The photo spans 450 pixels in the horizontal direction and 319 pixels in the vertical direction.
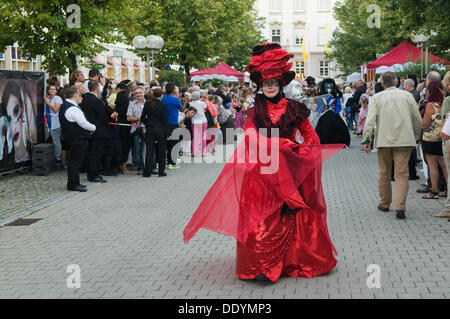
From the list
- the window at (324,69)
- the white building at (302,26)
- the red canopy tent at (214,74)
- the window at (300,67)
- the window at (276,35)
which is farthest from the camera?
the window at (276,35)

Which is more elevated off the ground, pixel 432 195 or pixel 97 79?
pixel 97 79

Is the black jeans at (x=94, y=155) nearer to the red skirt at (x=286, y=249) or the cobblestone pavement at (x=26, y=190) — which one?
the cobblestone pavement at (x=26, y=190)

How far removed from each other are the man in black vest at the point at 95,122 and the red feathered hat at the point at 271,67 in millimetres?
7463

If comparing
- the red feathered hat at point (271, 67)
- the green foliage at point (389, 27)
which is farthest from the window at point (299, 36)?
the red feathered hat at point (271, 67)

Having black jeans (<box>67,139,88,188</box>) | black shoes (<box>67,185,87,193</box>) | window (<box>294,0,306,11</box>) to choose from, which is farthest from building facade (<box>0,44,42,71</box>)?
window (<box>294,0,306,11</box>)

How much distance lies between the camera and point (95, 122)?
1336 centimetres

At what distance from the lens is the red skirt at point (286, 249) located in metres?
5.99

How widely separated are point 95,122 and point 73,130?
1010 millimetres

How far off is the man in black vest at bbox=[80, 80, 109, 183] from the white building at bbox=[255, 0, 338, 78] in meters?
92.4

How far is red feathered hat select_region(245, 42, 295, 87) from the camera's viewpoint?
20.2ft

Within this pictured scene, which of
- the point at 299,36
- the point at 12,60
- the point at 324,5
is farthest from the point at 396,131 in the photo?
the point at 299,36

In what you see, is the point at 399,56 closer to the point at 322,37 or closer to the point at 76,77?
the point at 76,77

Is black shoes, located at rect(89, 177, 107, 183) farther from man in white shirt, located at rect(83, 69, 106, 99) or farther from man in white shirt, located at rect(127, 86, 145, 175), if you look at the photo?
man in white shirt, located at rect(83, 69, 106, 99)
